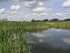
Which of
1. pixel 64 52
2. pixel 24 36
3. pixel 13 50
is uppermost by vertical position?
pixel 24 36

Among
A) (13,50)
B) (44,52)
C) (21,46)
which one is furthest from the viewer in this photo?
(44,52)

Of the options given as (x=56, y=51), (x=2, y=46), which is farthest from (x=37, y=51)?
(x=2, y=46)

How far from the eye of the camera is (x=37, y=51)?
11.4 meters

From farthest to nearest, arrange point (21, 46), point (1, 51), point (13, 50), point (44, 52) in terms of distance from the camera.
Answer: point (44, 52), point (21, 46), point (13, 50), point (1, 51)

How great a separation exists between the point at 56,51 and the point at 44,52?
45.8 inches

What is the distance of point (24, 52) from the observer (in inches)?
368

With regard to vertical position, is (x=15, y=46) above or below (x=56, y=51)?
above

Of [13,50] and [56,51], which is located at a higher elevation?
[13,50]

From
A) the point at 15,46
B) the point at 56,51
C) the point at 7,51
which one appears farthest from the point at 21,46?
the point at 56,51

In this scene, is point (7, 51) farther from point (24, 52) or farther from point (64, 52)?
point (64, 52)

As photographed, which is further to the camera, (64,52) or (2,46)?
(64,52)

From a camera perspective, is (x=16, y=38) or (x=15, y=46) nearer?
(x=15, y=46)

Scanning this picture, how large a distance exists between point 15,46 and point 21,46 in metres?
0.52

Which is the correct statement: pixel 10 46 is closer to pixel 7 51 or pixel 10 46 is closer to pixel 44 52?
pixel 7 51
